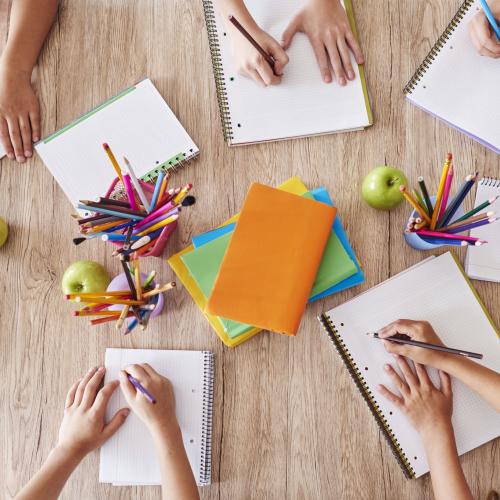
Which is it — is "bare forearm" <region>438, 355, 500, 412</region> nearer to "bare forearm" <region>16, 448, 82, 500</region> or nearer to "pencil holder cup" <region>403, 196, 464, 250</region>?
"pencil holder cup" <region>403, 196, 464, 250</region>

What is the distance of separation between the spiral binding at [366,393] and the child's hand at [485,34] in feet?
1.90

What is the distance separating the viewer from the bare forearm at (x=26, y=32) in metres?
0.95

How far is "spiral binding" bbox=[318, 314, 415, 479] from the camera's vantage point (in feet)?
2.80

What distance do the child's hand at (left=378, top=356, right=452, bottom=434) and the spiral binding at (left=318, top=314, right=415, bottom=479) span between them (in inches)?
1.1

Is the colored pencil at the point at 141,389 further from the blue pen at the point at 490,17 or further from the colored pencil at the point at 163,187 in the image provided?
the blue pen at the point at 490,17

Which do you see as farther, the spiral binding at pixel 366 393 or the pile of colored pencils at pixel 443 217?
the spiral binding at pixel 366 393

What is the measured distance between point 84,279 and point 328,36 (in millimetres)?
645

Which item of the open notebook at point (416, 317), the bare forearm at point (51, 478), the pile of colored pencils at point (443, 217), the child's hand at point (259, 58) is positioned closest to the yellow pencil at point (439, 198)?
the pile of colored pencils at point (443, 217)

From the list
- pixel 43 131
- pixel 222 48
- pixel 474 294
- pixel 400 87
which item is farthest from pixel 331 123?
pixel 43 131

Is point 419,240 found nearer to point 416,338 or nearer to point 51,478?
point 416,338

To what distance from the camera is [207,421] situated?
87 cm

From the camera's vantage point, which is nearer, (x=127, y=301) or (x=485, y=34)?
(x=127, y=301)

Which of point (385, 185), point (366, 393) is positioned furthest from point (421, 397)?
point (385, 185)

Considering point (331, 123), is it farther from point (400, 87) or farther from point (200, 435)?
point (200, 435)
